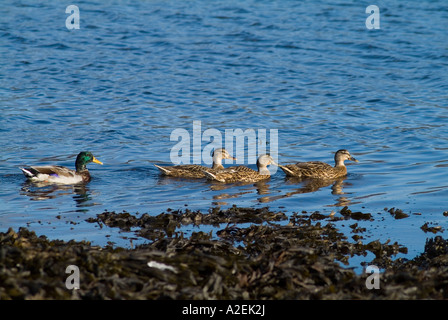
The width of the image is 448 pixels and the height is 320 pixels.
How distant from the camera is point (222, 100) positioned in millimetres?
16531

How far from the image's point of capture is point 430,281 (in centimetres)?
580

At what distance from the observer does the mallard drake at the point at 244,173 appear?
1150cm

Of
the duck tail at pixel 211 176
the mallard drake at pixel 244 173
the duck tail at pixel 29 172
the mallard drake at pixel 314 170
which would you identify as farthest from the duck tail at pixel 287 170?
the duck tail at pixel 29 172

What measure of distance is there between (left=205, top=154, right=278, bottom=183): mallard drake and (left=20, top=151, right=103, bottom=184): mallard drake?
2.15 metres

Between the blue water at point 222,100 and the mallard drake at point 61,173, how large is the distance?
0.21m

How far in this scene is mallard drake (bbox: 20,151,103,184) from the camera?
10945 millimetres

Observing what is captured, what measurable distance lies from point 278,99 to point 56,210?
8667mm

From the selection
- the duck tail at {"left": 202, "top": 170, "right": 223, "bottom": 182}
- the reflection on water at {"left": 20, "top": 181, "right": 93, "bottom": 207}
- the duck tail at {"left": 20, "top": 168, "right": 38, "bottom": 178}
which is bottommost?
the reflection on water at {"left": 20, "top": 181, "right": 93, "bottom": 207}

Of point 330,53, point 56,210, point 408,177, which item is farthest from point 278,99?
point 56,210

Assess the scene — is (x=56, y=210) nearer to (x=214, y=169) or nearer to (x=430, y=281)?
(x=214, y=169)

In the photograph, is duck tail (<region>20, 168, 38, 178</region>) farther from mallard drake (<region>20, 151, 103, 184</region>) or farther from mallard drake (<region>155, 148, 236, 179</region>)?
mallard drake (<region>155, 148, 236, 179</region>)

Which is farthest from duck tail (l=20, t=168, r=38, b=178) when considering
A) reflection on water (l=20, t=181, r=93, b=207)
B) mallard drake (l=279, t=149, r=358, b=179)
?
mallard drake (l=279, t=149, r=358, b=179)

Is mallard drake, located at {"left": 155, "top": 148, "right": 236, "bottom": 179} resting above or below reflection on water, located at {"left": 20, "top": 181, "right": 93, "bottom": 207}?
above

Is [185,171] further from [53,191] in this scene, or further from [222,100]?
[222,100]
